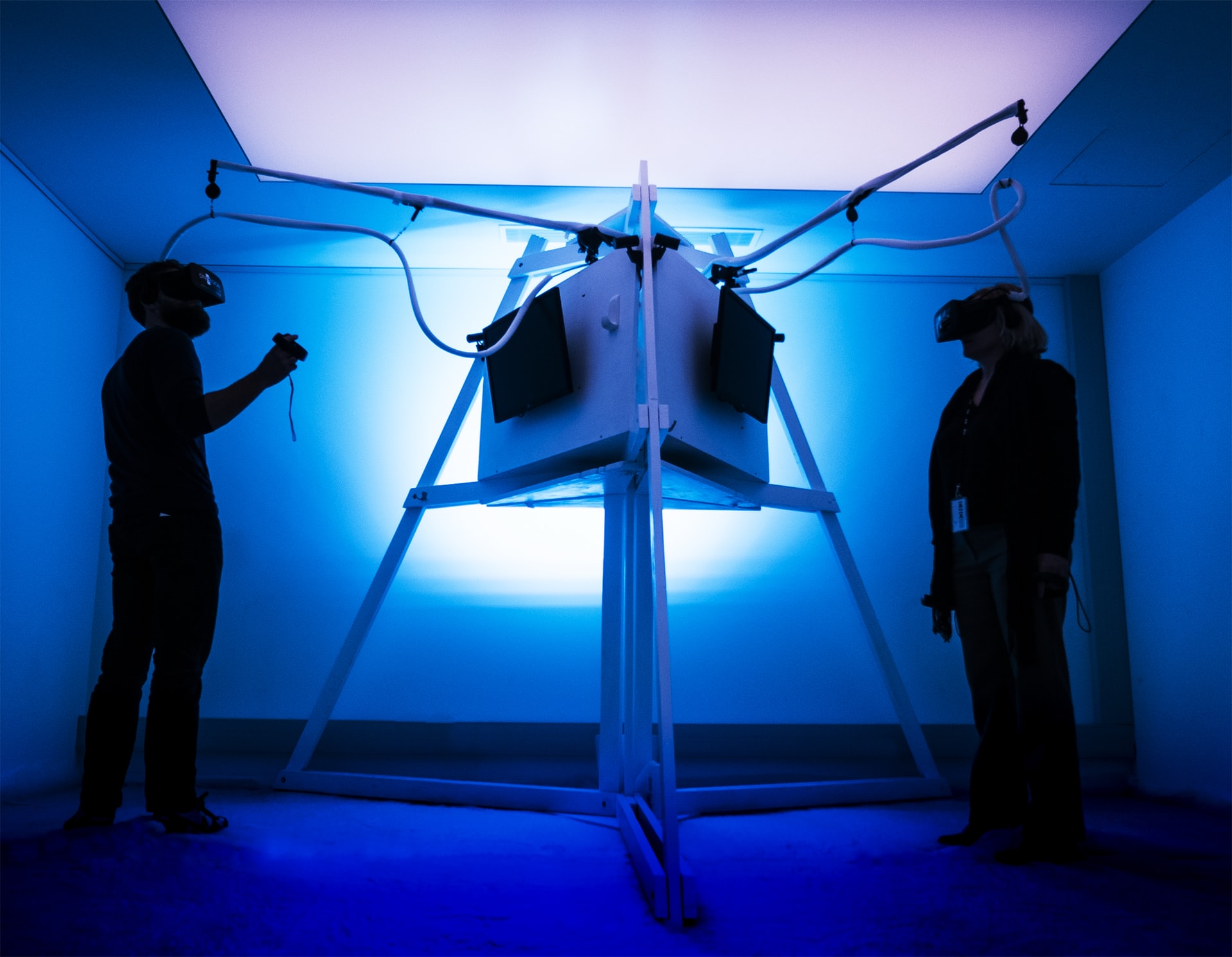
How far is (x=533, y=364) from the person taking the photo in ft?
6.43

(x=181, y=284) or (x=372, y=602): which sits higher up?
(x=181, y=284)

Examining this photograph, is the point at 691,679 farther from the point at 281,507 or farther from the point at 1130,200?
the point at 1130,200

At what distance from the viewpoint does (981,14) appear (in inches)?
74.9

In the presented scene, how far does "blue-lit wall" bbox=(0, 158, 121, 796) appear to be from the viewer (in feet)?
7.84

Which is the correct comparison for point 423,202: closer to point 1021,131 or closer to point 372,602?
point 372,602

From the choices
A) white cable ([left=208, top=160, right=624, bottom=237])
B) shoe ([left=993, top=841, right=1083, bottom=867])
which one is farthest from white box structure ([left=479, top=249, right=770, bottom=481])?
shoe ([left=993, top=841, right=1083, bottom=867])

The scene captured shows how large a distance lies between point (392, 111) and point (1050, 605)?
2.12m

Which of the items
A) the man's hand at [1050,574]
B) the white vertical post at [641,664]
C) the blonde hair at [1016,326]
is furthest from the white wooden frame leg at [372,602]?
the man's hand at [1050,574]

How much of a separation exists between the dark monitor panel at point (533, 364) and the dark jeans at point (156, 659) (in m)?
0.76

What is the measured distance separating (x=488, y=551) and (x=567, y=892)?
1.69m

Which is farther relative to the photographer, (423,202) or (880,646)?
(880,646)

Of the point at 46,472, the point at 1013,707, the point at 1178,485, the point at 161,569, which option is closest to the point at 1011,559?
the point at 1013,707

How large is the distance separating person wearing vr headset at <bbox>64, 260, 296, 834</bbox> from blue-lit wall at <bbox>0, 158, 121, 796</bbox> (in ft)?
3.31

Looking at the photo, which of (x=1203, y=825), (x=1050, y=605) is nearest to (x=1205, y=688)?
(x=1203, y=825)
